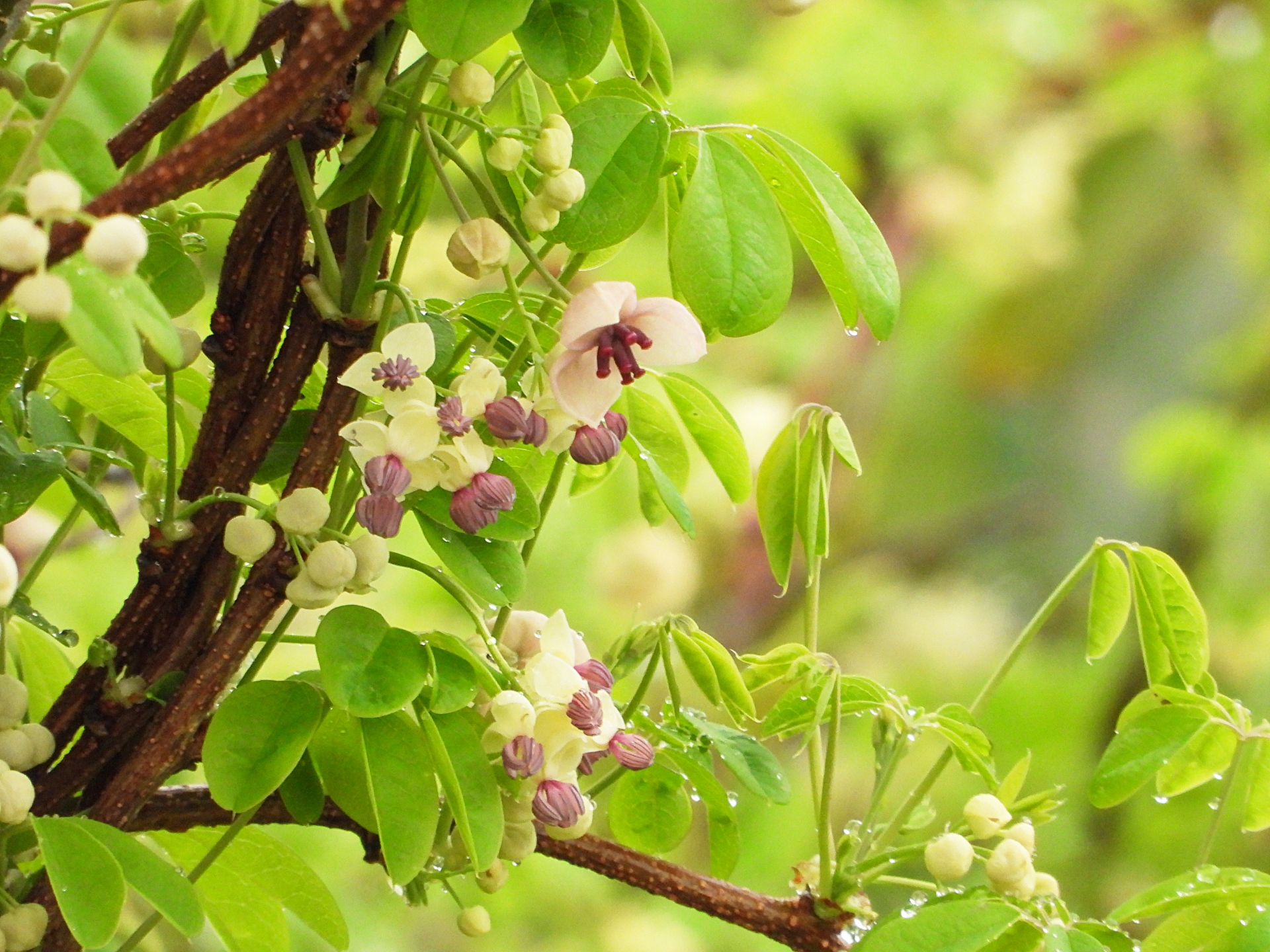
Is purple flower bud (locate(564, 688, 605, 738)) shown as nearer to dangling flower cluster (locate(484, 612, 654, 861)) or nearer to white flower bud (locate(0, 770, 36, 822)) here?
dangling flower cluster (locate(484, 612, 654, 861))

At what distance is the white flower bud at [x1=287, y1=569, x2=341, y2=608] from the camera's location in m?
0.36

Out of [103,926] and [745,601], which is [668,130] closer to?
[103,926]

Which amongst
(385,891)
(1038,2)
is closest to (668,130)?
(385,891)

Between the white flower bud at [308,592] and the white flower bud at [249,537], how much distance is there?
0.01m

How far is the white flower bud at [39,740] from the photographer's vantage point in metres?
0.40

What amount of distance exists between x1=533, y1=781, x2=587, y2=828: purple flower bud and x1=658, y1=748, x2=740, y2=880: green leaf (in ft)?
0.30

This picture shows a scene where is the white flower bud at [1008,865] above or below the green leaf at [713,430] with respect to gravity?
below

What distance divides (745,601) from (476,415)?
2064 mm

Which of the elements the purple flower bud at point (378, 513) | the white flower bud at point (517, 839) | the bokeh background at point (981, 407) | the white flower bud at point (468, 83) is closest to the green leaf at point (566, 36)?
the white flower bud at point (468, 83)

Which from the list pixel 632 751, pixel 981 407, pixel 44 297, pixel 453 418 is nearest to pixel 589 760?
pixel 632 751

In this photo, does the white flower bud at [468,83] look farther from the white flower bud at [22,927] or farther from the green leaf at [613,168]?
the white flower bud at [22,927]

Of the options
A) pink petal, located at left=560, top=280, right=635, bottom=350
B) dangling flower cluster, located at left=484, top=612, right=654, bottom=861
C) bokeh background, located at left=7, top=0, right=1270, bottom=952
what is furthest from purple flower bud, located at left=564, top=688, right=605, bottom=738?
bokeh background, located at left=7, top=0, right=1270, bottom=952

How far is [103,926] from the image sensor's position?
0.34 metres

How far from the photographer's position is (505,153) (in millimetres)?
362
